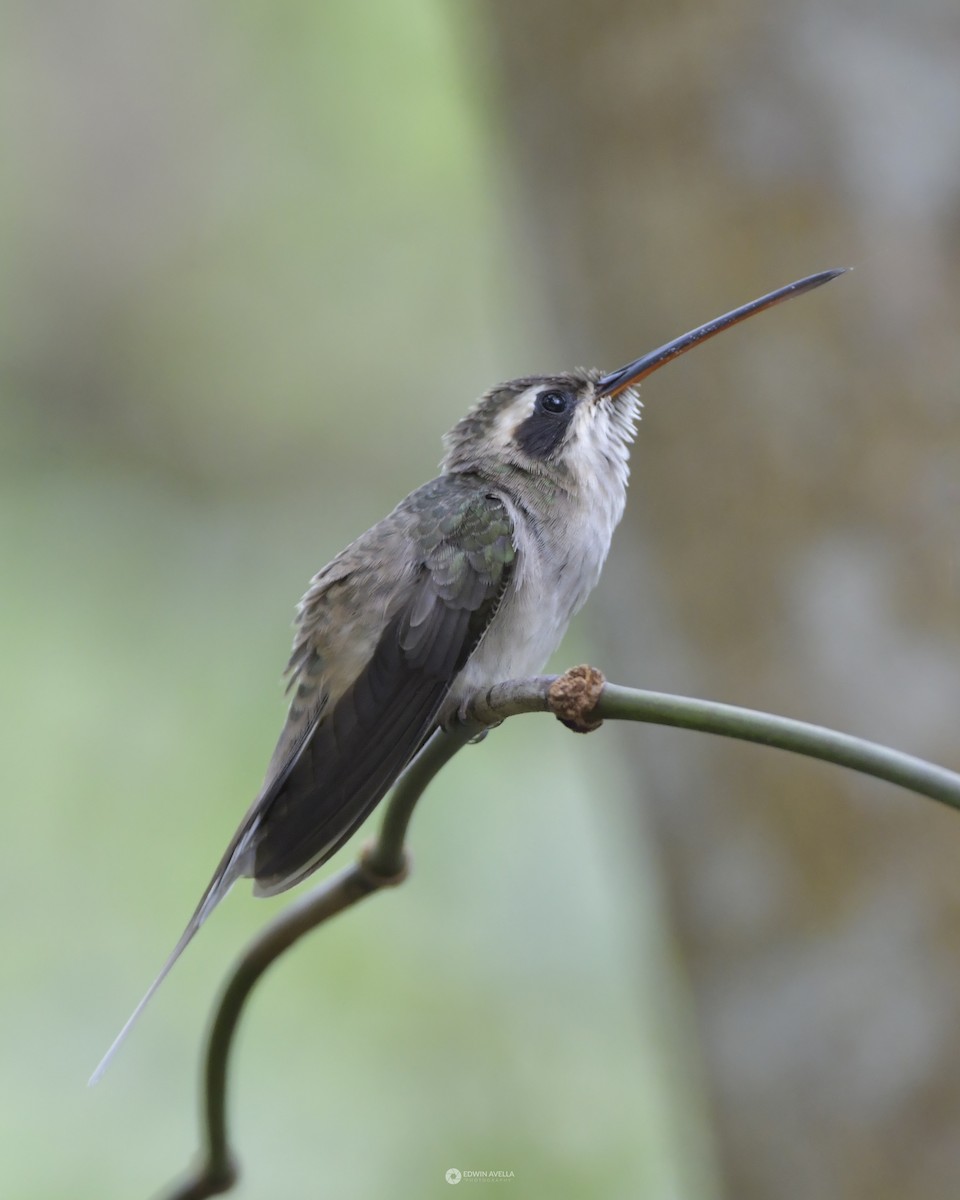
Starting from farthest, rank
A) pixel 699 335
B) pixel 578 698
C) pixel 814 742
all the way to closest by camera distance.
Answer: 1. pixel 699 335
2. pixel 578 698
3. pixel 814 742

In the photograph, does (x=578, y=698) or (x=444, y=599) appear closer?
(x=578, y=698)

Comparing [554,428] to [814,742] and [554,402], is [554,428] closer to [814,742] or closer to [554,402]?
[554,402]

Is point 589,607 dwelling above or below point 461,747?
above

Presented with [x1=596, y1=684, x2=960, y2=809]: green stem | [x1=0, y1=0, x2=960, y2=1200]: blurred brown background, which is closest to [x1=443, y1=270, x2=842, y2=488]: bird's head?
[x1=0, y1=0, x2=960, y2=1200]: blurred brown background

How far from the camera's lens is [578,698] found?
5.87 ft

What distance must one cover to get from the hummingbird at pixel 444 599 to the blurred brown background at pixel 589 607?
1.00 metres

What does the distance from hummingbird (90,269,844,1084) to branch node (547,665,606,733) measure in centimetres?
66

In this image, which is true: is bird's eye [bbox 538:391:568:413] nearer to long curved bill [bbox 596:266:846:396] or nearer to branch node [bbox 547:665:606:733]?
long curved bill [bbox 596:266:846:396]

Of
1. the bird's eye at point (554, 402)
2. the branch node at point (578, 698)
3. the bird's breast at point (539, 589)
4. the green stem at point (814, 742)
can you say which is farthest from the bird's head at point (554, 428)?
the green stem at point (814, 742)

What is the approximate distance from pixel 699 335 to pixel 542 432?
0.71 metres

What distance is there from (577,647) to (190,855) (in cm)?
200

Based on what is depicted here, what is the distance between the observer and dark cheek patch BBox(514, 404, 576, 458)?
3139 mm

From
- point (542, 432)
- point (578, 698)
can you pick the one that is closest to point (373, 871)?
point (578, 698)

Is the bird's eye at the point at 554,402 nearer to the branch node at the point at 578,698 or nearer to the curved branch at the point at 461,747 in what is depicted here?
the curved branch at the point at 461,747
